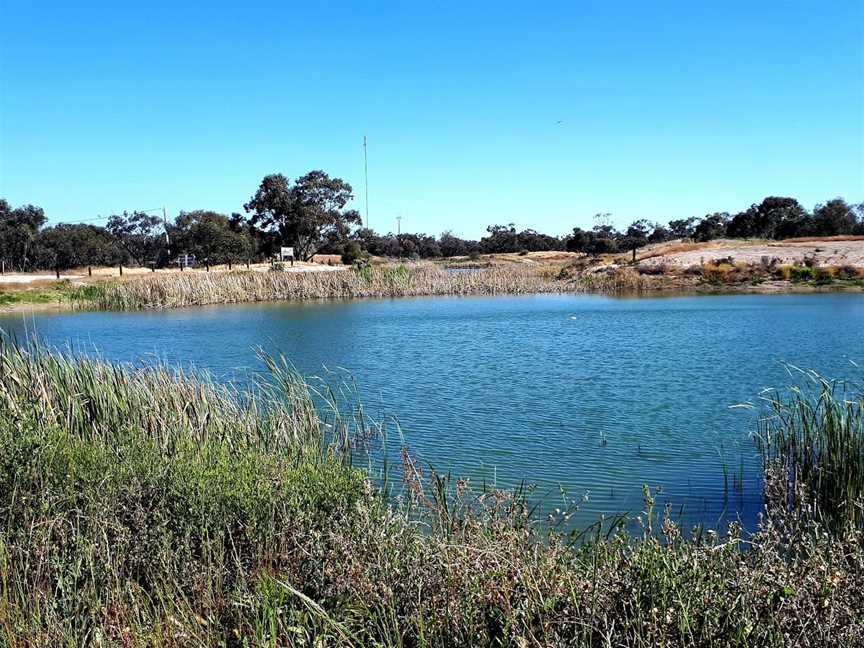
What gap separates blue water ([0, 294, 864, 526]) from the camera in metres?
9.38

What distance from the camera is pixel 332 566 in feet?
14.9

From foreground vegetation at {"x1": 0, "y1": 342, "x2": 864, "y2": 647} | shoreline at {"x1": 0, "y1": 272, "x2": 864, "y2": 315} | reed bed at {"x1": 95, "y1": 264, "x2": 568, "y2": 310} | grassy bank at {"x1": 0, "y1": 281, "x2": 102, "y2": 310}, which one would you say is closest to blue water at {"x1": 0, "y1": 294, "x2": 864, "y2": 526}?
foreground vegetation at {"x1": 0, "y1": 342, "x2": 864, "y2": 647}

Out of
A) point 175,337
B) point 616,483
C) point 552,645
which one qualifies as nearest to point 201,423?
point 616,483

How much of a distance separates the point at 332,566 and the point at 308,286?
131 feet

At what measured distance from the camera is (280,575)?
4.74 m

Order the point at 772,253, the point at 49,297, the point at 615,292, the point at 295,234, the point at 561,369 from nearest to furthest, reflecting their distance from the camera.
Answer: the point at 561,369, the point at 49,297, the point at 615,292, the point at 772,253, the point at 295,234

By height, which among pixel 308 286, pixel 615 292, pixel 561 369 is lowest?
pixel 561 369

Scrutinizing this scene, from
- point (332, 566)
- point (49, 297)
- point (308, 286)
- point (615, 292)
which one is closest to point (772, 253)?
point (615, 292)

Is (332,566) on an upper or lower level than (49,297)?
lower

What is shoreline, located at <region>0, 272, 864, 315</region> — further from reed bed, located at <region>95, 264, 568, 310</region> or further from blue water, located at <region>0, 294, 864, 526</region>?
blue water, located at <region>0, 294, 864, 526</region>

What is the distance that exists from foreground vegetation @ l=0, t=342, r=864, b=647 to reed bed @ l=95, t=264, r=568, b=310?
3301 centimetres

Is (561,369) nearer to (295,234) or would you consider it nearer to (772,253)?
(772,253)

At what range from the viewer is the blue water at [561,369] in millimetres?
9383

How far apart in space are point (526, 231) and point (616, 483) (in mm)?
96165
